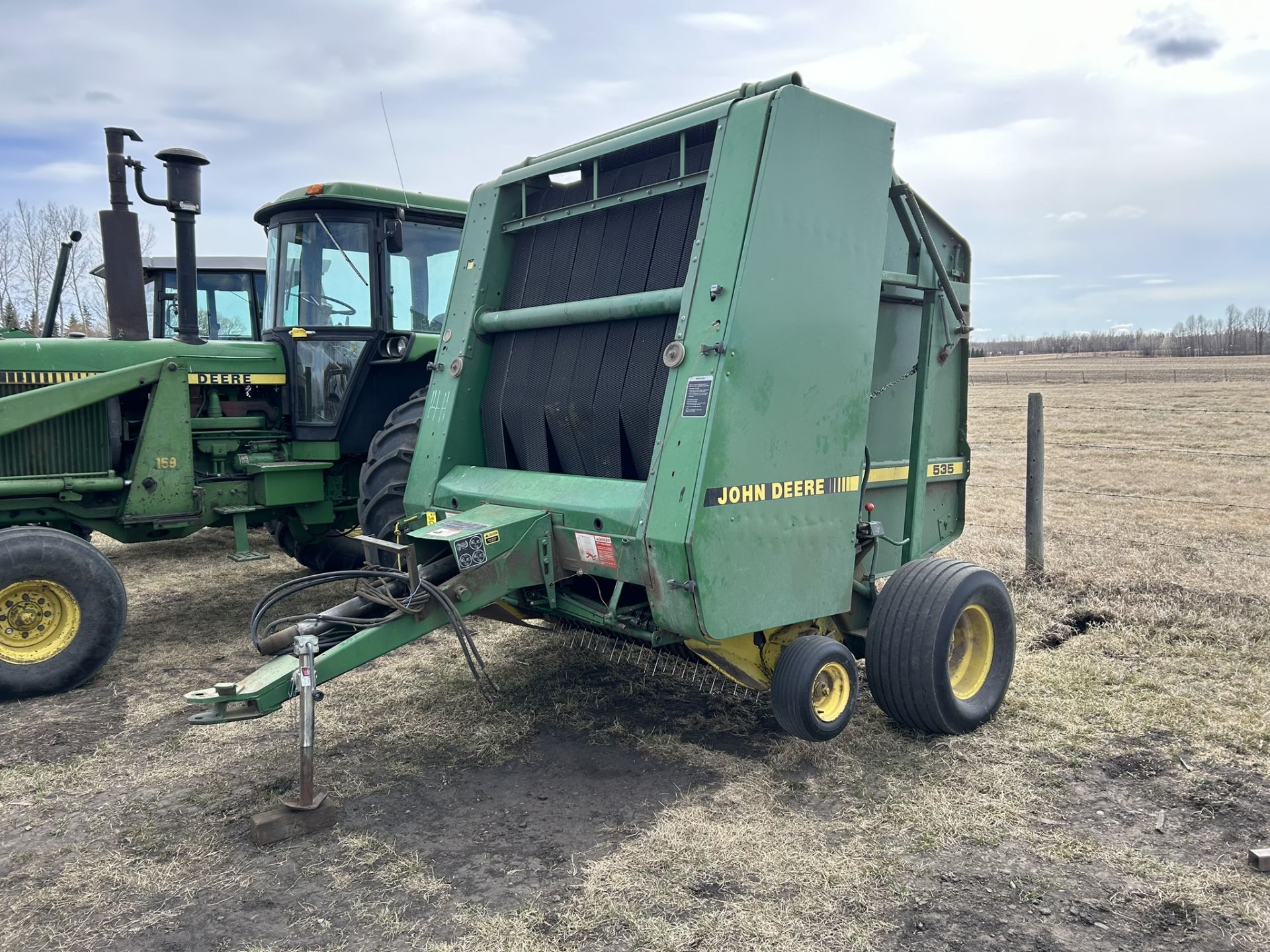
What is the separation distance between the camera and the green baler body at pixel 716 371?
11.5ft

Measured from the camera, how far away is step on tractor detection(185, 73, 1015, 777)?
3506 mm

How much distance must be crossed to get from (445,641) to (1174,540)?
6143mm

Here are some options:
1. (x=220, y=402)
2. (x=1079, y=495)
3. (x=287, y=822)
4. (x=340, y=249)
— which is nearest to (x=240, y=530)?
(x=220, y=402)

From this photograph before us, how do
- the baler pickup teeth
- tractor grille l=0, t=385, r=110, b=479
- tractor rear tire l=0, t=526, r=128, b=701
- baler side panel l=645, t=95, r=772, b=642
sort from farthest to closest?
tractor grille l=0, t=385, r=110, b=479
tractor rear tire l=0, t=526, r=128, b=701
the baler pickup teeth
baler side panel l=645, t=95, r=772, b=642

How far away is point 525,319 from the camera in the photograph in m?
4.46

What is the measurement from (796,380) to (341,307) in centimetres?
415

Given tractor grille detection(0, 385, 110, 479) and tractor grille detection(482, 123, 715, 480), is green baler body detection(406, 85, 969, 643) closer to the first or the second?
tractor grille detection(482, 123, 715, 480)

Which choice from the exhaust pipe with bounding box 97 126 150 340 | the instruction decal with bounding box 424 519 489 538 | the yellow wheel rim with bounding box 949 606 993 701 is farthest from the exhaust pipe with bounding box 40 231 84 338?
the yellow wheel rim with bounding box 949 606 993 701

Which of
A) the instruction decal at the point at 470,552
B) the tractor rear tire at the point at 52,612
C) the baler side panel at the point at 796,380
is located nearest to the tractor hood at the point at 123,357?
the tractor rear tire at the point at 52,612

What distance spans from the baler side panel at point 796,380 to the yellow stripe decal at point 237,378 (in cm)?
443

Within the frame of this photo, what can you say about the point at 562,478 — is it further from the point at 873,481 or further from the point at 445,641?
the point at 445,641

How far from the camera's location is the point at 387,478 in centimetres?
520

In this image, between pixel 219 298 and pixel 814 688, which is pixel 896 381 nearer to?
pixel 814 688

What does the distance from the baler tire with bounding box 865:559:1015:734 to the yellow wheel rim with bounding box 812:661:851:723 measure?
0.30 meters
